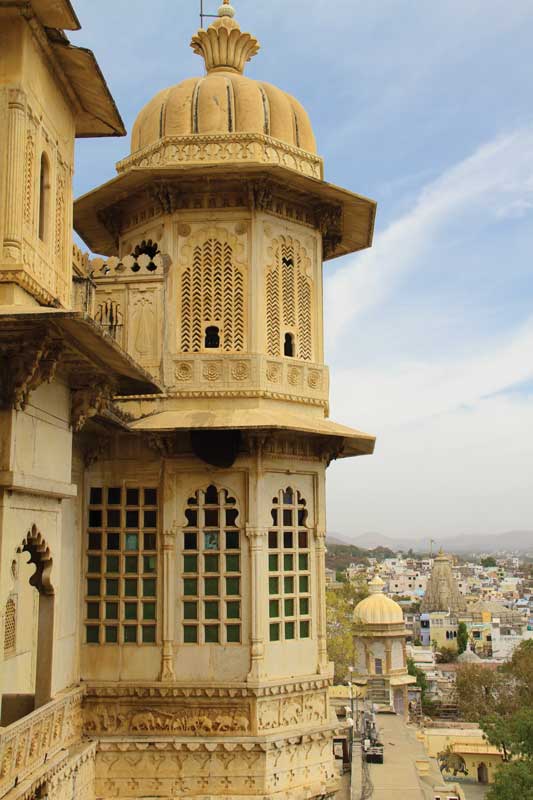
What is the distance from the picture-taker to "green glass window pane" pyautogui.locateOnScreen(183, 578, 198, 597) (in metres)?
12.0

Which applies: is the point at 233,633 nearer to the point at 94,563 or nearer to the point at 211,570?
the point at 211,570

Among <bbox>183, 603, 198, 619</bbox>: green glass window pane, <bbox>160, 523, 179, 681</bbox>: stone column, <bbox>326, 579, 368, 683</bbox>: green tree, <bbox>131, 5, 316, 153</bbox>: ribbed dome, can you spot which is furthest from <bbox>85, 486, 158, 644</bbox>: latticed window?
<bbox>326, 579, 368, 683</bbox>: green tree

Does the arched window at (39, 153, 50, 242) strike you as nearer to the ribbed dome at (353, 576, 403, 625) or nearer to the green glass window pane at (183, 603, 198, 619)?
the green glass window pane at (183, 603, 198, 619)

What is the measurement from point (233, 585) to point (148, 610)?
1.19 m

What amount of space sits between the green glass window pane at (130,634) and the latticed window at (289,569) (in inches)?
72.3

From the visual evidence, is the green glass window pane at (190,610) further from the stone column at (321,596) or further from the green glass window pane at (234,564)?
the stone column at (321,596)

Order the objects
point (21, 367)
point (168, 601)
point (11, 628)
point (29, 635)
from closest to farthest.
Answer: point (21, 367), point (11, 628), point (29, 635), point (168, 601)

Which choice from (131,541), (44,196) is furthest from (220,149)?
(131,541)

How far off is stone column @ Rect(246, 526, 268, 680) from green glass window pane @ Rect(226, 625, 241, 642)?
20 centimetres

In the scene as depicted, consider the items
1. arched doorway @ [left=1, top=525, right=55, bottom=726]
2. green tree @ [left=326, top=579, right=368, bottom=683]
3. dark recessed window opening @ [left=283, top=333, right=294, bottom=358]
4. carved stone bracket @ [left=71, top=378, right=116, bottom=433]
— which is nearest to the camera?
arched doorway @ [left=1, top=525, right=55, bottom=726]

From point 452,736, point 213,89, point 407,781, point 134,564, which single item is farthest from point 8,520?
point 452,736

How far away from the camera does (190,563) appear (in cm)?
1209

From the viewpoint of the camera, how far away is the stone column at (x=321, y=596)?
1262 centimetres

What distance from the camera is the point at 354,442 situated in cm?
1341
